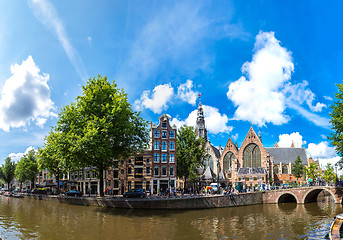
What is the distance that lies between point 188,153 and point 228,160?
115ft

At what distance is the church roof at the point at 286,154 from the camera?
81938mm

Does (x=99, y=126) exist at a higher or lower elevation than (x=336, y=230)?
higher

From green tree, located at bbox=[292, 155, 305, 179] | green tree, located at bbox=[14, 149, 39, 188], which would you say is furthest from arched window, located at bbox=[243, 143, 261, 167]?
green tree, located at bbox=[14, 149, 39, 188]

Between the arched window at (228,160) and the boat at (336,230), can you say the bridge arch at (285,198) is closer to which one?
the arched window at (228,160)

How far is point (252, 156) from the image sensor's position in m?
76.2

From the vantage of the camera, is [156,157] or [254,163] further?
[254,163]

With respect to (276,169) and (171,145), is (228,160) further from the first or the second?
(171,145)

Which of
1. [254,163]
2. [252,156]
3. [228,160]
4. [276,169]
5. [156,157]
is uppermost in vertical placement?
[156,157]

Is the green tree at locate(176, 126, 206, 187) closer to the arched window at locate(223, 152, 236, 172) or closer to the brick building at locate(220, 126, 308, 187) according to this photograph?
the brick building at locate(220, 126, 308, 187)

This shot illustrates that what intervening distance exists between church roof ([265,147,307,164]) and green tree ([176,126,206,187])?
128 feet

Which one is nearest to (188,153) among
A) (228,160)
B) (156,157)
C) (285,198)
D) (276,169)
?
(156,157)

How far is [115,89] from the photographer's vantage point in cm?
3625

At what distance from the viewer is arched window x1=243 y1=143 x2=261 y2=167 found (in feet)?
247

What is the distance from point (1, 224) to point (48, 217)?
5.01 metres
